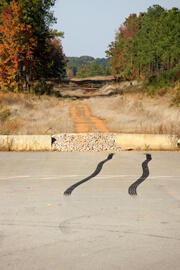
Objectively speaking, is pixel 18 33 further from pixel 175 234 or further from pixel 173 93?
pixel 175 234

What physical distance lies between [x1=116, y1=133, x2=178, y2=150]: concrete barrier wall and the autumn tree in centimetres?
2310

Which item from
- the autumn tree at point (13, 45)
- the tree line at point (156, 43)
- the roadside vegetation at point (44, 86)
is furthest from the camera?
the tree line at point (156, 43)

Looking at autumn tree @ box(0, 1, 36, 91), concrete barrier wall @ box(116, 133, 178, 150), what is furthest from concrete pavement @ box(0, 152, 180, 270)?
autumn tree @ box(0, 1, 36, 91)

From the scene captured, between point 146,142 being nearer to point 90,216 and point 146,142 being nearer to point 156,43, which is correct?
point 90,216

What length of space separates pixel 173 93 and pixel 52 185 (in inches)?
1053

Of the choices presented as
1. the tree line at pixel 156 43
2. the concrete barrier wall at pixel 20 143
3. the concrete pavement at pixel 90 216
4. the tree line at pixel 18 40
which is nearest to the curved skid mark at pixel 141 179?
the concrete pavement at pixel 90 216

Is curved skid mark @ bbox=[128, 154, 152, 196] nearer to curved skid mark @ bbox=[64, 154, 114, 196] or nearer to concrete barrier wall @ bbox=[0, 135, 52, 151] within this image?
curved skid mark @ bbox=[64, 154, 114, 196]

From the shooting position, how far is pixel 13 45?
112 ft

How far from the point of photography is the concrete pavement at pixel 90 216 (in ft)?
13.8

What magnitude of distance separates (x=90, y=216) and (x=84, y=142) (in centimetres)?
788

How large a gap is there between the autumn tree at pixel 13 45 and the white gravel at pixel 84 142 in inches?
874

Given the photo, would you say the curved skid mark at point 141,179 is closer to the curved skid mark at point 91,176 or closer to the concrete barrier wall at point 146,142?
the curved skid mark at point 91,176

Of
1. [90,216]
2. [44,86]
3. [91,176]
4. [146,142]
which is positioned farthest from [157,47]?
[90,216]

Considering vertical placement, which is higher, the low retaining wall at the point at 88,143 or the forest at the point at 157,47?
the forest at the point at 157,47
